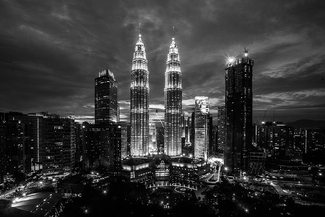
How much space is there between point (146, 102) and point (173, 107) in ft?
34.4

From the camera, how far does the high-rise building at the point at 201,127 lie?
78.1 metres

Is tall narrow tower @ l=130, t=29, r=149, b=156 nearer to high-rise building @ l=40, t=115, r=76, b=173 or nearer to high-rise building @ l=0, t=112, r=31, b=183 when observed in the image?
high-rise building @ l=40, t=115, r=76, b=173

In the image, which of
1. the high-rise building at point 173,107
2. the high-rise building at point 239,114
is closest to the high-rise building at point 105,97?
the high-rise building at point 173,107

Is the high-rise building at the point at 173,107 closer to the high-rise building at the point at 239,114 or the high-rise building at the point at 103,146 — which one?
the high-rise building at the point at 239,114

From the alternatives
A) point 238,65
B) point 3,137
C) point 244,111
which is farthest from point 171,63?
point 3,137

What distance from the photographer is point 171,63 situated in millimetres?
65438

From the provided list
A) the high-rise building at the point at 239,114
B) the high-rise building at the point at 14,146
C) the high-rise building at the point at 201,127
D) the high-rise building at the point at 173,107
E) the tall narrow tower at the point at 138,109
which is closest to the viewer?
the high-rise building at the point at 14,146

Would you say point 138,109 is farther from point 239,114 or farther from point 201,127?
point 239,114

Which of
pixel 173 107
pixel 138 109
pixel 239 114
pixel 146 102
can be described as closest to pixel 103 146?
pixel 138 109

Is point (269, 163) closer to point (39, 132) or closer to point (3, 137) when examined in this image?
point (39, 132)

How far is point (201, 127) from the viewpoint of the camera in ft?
263

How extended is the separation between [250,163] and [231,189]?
71.6 feet

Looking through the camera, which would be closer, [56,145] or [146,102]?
[56,145]

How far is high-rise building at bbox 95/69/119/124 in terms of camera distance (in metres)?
66.8
